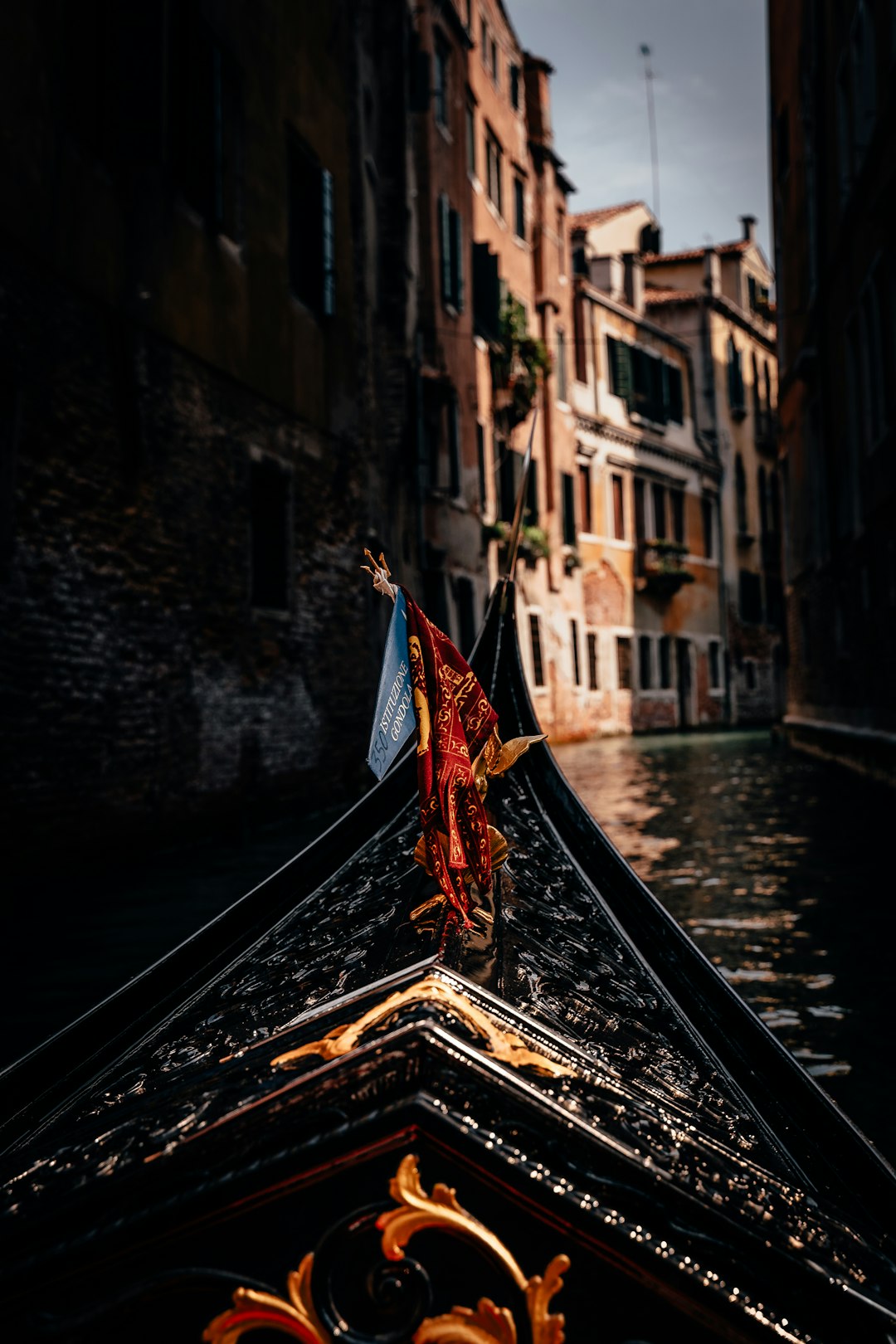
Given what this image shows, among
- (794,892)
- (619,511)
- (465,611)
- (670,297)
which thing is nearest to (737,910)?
(794,892)

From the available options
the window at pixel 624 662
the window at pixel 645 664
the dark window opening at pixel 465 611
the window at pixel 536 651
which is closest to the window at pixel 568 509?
the window at pixel 536 651

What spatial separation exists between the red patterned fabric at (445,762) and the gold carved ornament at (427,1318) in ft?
1.99

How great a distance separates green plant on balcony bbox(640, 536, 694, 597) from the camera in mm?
20594

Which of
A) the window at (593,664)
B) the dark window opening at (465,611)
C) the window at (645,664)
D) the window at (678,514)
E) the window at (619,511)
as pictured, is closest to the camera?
the dark window opening at (465,611)

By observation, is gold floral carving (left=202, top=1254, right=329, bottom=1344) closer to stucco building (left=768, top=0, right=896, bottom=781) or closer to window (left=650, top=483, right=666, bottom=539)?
stucco building (left=768, top=0, right=896, bottom=781)

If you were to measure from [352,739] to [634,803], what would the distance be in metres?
2.05

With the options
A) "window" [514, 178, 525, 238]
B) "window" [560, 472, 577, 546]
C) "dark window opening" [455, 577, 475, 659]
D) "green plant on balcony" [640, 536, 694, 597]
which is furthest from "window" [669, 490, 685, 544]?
"dark window opening" [455, 577, 475, 659]

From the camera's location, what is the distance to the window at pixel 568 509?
17.7 m

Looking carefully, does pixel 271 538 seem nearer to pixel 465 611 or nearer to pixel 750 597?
pixel 465 611

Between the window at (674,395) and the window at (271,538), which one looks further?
the window at (674,395)

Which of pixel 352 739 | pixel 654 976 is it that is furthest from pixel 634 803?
pixel 654 976

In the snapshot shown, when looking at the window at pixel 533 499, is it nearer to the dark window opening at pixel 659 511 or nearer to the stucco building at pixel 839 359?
the stucco building at pixel 839 359

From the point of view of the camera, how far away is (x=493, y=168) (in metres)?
15.5

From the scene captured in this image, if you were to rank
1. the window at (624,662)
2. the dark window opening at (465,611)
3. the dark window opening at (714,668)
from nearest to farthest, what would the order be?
the dark window opening at (465,611) → the window at (624,662) → the dark window opening at (714,668)
